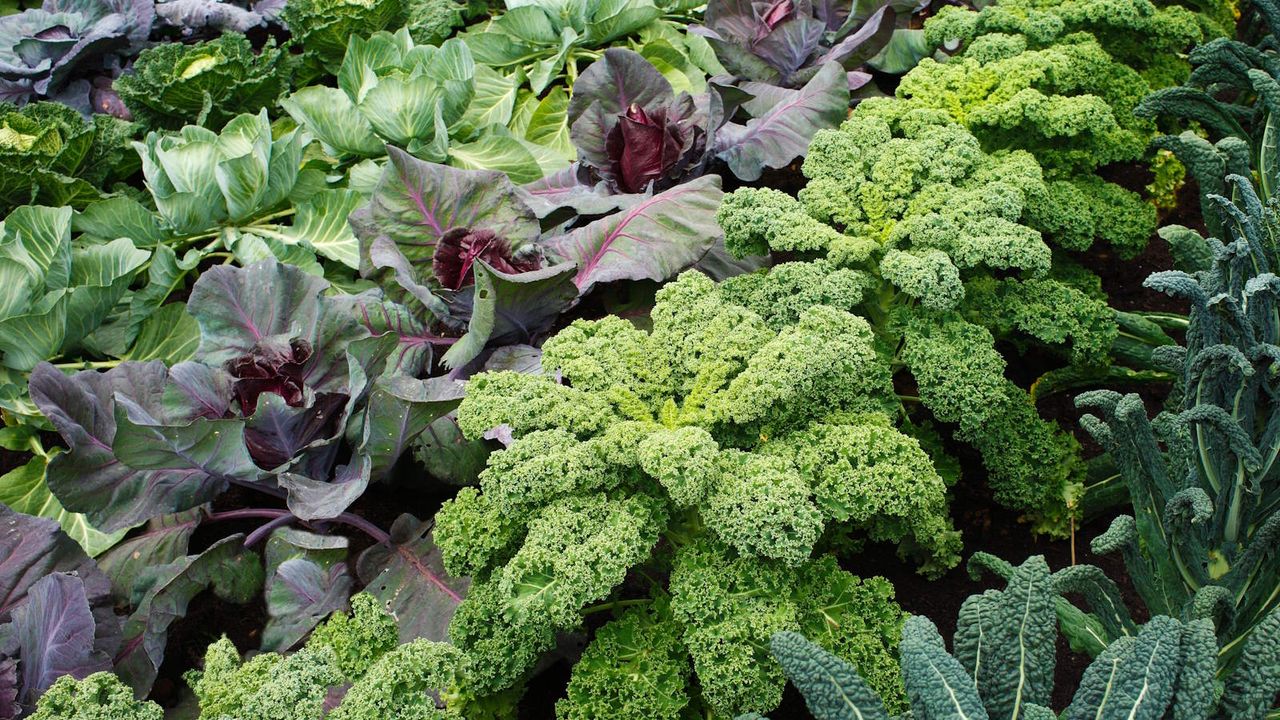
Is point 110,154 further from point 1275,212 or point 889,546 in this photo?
point 1275,212

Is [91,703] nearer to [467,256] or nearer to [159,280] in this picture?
[467,256]

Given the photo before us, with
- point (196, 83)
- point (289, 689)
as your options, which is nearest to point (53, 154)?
point (196, 83)

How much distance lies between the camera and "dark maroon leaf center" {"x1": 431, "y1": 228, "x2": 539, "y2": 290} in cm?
300

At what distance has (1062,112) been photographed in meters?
3.09

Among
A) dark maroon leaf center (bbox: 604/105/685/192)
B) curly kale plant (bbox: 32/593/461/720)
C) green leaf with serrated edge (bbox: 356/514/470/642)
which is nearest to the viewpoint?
curly kale plant (bbox: 32/593/461/720)

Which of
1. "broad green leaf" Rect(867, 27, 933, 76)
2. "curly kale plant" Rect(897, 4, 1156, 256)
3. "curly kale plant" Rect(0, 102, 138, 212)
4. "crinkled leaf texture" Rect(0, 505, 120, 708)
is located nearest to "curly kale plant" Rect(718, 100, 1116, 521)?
"curly kale plant" Rect(897, 4, 1156, 256)

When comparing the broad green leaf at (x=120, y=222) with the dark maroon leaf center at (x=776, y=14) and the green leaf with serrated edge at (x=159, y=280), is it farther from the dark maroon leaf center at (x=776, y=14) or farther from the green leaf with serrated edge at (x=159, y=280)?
the dark maroon leaf center at (x=776, y=14)

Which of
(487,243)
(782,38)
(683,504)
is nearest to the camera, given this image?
(683,504)

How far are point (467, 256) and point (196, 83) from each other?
1.80m

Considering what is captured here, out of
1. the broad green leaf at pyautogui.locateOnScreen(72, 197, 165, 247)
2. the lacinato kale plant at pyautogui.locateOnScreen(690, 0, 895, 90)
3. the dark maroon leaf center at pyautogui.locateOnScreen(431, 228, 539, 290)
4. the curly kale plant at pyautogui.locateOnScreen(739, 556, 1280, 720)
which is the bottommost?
the broad green leaf at pyautogui.locateOnScreen(72, 197, 165, 247)

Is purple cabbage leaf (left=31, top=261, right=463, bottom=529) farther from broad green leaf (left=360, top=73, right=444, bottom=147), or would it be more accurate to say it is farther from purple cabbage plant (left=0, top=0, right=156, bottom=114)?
purple cabbage plant (left=0, top=0, right=156, bottom=114)

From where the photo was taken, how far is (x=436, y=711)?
6.50 ft

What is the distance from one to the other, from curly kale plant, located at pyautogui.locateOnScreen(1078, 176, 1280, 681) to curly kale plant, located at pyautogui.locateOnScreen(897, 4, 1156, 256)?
2.01 feet

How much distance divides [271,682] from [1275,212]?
2.88 meters
